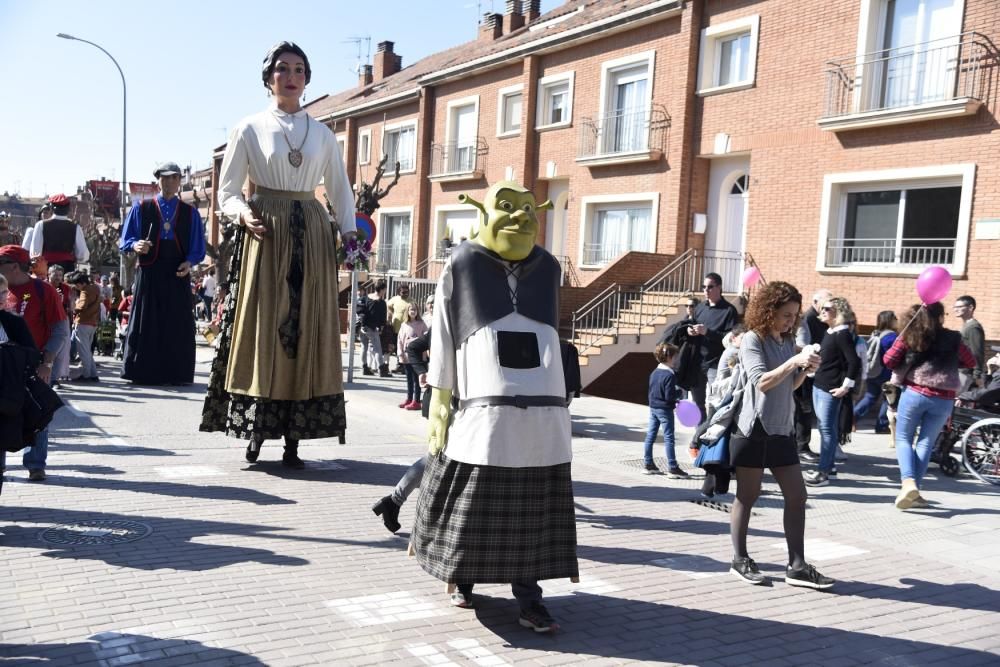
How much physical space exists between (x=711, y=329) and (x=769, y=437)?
487cm

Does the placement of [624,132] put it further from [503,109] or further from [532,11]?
[532,11]

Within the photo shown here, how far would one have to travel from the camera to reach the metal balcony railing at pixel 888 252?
14.7 m

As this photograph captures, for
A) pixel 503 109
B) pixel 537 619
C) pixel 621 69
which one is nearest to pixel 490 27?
pixel 503 109

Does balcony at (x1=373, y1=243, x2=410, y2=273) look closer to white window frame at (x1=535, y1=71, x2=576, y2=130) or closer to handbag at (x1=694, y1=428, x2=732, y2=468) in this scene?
white window frame at (x1=535, y1=71, x2=576, y2=130)

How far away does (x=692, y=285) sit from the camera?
18562 millimetres

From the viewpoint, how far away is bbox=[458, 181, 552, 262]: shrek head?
13.8ft

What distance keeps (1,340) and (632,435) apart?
23.3ft

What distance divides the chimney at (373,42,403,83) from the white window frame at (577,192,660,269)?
1862 centimetres

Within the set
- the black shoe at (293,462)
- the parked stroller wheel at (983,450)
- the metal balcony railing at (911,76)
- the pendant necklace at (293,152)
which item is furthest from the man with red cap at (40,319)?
the metal balcony railing at (911,76)

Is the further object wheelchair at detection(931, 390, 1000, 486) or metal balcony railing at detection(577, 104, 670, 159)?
metal balcony railing at detection(577, 104, 670, 159)

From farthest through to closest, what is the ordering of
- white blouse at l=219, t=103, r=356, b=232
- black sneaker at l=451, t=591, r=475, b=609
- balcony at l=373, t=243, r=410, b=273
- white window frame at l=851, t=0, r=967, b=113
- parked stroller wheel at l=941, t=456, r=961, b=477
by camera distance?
1. balcony at l=373, t=243, r=410, b=273
2. white window frame at l=851, t=0, r=967, b=113
3. parked stroller wheel at l=941, t=456, r=961, b=477
4. white blouse at l=219, t=103, r=356, b=232
5. black sneaker at l=451, t=591, r=475, b=609

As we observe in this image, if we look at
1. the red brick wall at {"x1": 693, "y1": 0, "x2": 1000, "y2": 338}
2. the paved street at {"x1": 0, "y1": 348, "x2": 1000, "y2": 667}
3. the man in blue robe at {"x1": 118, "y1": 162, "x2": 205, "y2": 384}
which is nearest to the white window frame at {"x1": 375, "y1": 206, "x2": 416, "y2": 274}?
the red brick wall at {"x1": 693, "y1": 0, "x2": 1000, "y2": 338}

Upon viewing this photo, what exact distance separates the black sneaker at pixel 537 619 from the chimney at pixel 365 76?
123 ft

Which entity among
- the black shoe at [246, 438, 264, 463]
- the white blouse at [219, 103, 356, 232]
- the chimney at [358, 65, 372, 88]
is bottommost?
the black shoe at [246, 438, 264, 463]
